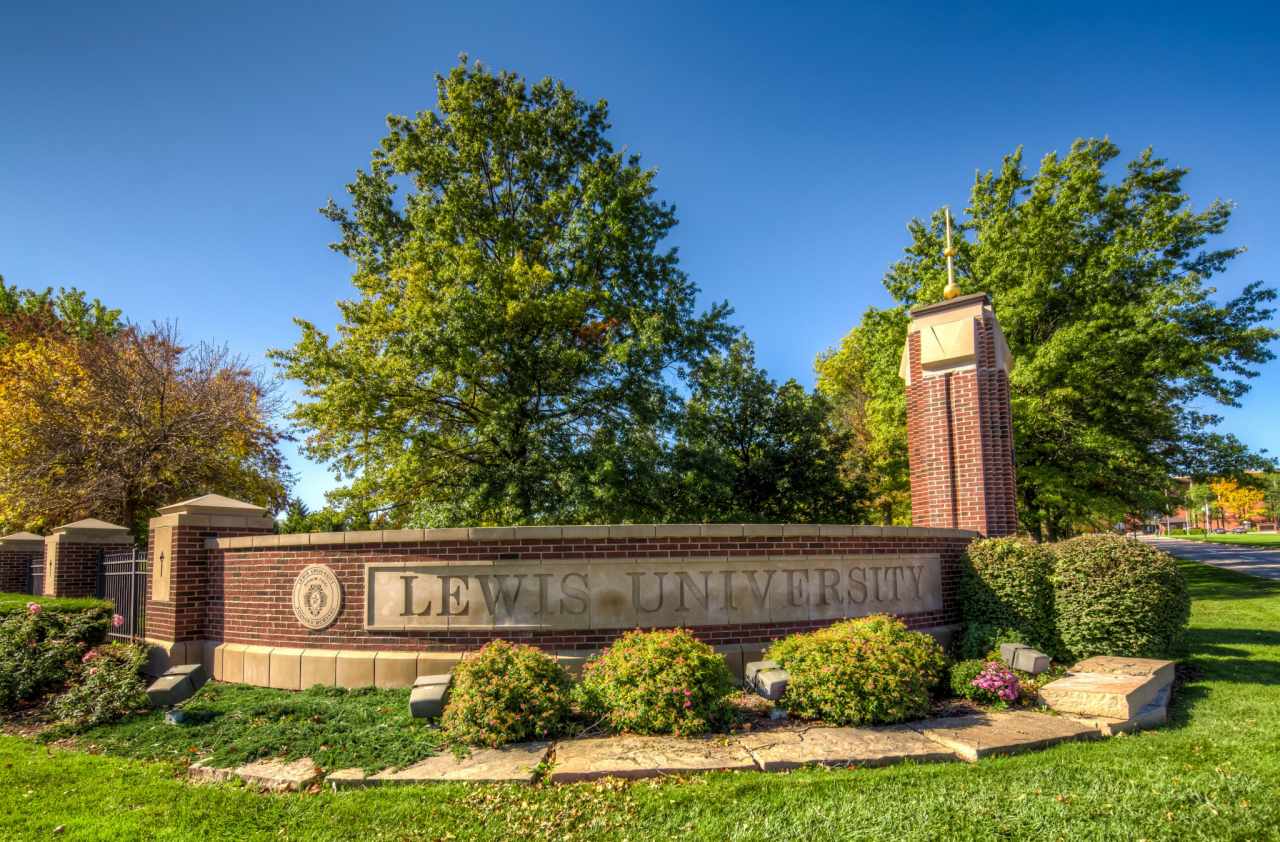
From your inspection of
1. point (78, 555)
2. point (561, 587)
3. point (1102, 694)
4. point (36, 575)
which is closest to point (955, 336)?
point (1102, 694)

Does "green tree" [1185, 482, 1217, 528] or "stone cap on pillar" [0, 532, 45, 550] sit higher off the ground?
"stone cap on pillar" [0, 532, 45, 550]

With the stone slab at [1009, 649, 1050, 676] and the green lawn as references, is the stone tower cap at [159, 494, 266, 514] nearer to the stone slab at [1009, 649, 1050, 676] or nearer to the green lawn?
the green lawn

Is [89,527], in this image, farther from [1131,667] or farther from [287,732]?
[1131,667]

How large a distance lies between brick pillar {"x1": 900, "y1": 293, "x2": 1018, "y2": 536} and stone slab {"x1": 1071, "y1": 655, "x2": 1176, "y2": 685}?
2519 mm

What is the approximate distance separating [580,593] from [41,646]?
7379mm

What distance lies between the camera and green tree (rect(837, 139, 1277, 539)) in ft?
57.3

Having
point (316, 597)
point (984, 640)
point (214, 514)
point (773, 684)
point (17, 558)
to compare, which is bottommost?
point (984, 640)

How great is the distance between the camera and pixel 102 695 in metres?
7.43

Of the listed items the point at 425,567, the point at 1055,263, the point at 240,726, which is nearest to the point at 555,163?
the point at 1055,263

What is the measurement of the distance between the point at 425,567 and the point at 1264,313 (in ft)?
71.8

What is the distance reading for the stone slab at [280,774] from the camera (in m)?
5.20

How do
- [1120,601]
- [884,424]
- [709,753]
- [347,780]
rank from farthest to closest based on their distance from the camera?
[884,424], [1120,601], [709,753], [347,780]

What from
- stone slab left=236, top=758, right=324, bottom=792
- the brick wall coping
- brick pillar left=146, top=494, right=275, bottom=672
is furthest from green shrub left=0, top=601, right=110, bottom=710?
stone slab left=236, top=758, right=324, bottom=792

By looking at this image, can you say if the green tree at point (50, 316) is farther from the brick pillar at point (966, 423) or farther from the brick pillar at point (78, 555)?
the brick pillar at point (966, 423)
